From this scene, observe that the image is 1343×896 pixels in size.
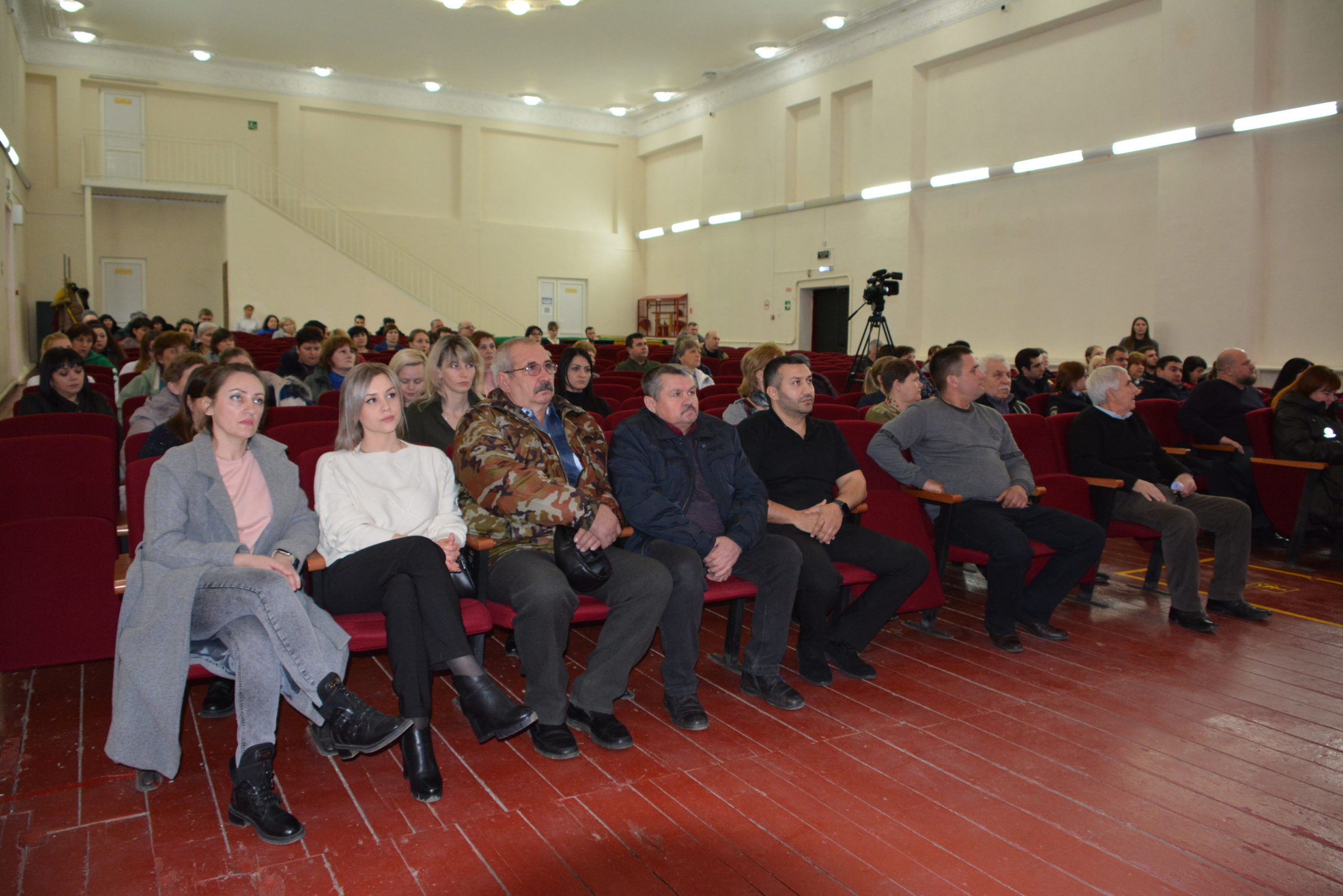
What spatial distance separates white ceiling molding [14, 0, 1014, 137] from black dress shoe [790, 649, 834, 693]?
33.2 feet

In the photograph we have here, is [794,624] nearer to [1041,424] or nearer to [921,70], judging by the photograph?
[1041,424]

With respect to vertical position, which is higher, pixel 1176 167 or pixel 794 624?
pixel 1176 167

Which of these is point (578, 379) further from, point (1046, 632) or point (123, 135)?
point (123, 135)

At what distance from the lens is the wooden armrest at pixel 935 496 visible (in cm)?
327

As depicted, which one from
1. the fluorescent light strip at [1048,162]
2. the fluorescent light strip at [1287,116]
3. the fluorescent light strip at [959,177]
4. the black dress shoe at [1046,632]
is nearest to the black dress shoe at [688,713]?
the black dress shoe at [1046,632]

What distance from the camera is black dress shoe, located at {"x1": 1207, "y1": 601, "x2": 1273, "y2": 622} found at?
3.70m

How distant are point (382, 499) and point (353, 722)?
63 centimetres

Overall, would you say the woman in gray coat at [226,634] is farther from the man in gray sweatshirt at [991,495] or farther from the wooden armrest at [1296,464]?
the wooden armrest at [1296,464]

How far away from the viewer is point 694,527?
2.77 meters

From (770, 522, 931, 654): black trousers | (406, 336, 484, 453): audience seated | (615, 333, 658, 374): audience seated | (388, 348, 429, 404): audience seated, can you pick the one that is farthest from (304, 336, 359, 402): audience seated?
(615, 333, 658, 374): audience seated

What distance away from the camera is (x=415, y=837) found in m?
1.98

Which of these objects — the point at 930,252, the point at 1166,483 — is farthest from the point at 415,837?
the point at 930,252

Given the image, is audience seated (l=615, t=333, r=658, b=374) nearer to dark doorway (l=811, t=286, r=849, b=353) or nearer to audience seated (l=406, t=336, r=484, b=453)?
audience seated (l=406, t=336, r=484, b=453)

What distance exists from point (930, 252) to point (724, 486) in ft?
33.4
